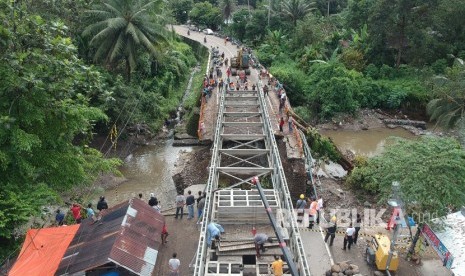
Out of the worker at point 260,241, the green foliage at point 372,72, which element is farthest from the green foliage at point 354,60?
the worker at point 260,241

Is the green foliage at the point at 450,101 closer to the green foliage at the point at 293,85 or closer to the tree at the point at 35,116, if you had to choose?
the green foliage at the point at 293,85

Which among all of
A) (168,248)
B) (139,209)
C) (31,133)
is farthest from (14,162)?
(168,248)

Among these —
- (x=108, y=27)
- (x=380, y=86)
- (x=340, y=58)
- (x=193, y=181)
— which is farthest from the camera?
(x=340, y=58)

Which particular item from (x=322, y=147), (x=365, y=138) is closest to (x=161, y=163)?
(x=322, y=147)

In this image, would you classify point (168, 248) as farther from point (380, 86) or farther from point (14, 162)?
point (380, 86)

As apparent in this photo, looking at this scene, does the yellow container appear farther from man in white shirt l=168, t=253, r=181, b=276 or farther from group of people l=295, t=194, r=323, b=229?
man in white shirt l=168, t=253, r=181, b=276

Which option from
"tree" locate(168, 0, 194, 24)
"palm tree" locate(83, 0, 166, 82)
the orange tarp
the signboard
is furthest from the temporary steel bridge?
"tree" locate(168, 0, 194, 24)
